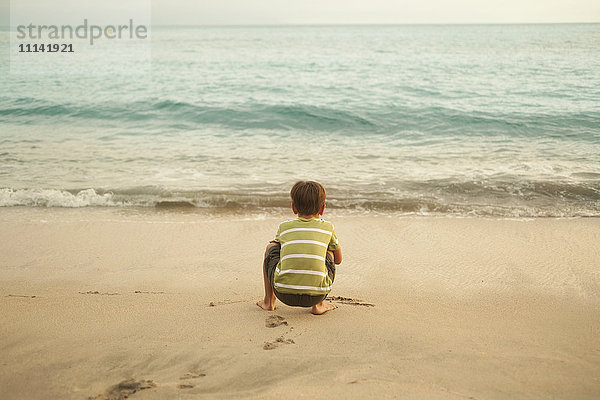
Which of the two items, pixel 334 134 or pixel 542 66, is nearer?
pixel 334 134

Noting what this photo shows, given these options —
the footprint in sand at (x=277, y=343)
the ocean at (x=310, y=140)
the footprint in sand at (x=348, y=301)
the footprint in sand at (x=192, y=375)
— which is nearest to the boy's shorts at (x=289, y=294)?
the footprint in sand at (x=277, y=343)

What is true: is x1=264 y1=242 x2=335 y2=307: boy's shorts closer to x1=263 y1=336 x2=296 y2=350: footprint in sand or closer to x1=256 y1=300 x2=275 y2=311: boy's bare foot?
x1=256 y1=300 x2=275 y2=311: boy's bare foot

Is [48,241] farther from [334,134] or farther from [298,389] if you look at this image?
[334,134]

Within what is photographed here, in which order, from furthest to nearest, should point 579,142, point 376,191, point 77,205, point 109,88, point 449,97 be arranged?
1. point 109,88
2. point 449,97
3. point 579,142
4. point 376,191
5. point 77,205

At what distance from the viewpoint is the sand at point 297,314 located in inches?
98.0

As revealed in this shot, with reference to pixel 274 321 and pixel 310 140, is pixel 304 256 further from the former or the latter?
pixel 310 140

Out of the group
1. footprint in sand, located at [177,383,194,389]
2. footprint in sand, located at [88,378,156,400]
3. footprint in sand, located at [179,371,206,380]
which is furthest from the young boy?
footprint in sand, located at [88,378,156,400]

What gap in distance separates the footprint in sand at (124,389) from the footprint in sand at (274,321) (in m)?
0.95

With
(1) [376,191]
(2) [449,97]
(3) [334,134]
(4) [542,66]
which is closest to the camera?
(1) [376,191]

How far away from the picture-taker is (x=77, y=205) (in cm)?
672

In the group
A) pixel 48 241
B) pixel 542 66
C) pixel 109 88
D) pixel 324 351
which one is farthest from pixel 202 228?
pixel 542 66

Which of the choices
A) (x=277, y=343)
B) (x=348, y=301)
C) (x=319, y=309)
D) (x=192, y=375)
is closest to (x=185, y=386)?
(x=192, y=375)

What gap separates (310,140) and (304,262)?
28.8 feet

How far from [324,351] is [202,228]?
3.30 m
